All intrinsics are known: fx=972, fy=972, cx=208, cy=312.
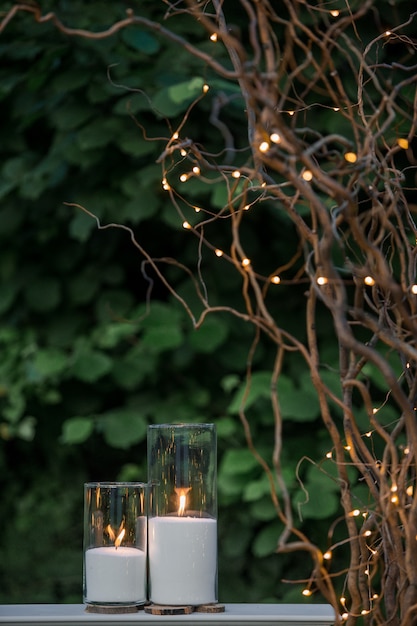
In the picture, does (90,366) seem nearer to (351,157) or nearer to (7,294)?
(7,294)

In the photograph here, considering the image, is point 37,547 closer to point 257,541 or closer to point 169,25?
point 257,541

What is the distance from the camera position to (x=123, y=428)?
6.41 feet

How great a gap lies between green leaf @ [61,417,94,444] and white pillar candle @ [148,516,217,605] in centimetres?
105

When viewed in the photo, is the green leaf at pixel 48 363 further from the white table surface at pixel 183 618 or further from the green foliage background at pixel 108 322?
the white table surface at pixel 183 618

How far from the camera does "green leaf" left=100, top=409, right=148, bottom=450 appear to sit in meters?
1.94

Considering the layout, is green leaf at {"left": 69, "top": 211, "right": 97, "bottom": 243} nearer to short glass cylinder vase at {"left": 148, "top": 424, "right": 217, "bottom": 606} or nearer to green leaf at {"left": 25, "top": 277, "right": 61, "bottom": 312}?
green leaf at {"left": 25, "top": 277, "right": 61, "bottom": 312}

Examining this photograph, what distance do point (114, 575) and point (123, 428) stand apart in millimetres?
1067

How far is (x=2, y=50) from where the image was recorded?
2.08 metres

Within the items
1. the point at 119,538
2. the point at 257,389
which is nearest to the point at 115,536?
the point at 119,538

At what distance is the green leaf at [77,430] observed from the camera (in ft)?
6.34


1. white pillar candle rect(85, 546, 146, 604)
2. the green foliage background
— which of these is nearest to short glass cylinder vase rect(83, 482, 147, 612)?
white pillar candle rect(85, 546, 146, 604)

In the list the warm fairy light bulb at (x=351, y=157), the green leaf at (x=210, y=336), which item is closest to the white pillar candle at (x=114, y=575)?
the warm fairy light bulb at (x=351, y=157)

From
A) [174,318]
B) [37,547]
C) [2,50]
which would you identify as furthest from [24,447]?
[2,50]

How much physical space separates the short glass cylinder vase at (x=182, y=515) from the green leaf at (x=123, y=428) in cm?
103
